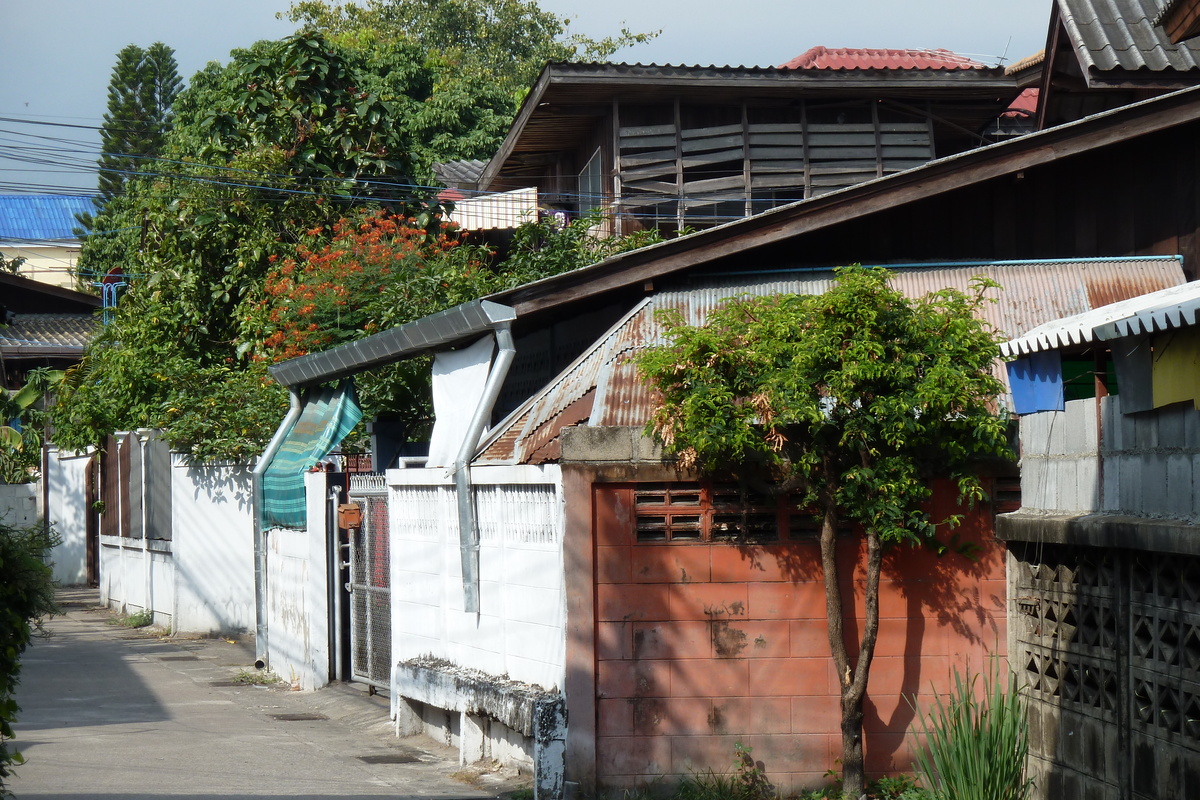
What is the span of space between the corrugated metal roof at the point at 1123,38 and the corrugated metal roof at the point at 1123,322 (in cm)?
571

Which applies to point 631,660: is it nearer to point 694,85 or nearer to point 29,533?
point 29,533

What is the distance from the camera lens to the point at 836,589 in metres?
7.95

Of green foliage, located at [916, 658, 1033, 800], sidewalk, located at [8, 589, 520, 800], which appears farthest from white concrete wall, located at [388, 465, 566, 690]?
green foliage, located at [916, 658, 1033, 800]

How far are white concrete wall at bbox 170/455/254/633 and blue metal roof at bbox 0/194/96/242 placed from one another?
45.3m

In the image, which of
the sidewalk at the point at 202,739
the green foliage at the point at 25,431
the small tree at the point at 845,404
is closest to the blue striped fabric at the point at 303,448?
the sidewalk at the point at 202,739

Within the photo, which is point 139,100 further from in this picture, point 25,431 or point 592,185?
point 592,185

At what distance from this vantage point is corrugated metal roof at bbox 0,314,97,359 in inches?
1270

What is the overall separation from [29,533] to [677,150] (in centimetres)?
1333

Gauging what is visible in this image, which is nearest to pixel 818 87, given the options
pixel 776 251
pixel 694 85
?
pixel 694 85

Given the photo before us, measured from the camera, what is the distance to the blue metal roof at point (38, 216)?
2334 inches

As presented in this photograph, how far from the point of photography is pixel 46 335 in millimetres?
34688

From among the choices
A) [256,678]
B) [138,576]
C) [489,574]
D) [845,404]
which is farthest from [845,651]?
[138,576]

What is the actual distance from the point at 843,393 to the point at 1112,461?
4.88 ft

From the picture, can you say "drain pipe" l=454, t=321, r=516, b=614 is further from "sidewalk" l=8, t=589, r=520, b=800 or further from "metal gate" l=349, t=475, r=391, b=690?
"metal gate" l=349, t=475, r=391, b=690
